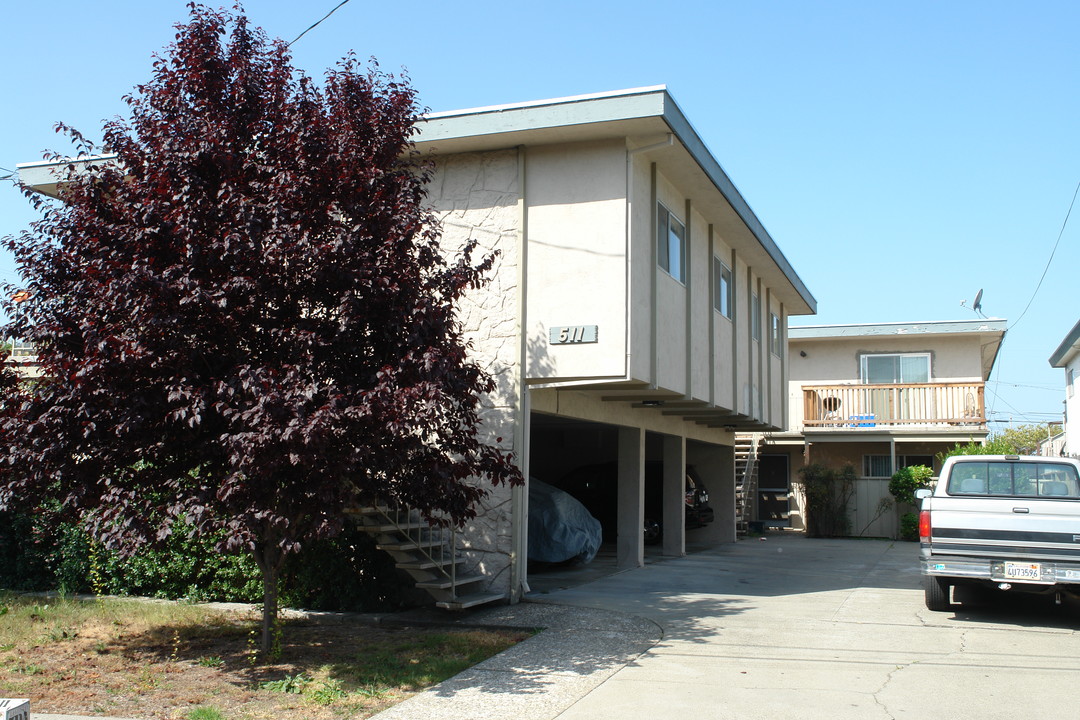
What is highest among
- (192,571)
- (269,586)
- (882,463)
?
(882,463)

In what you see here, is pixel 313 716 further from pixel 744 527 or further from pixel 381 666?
pixel 744 527

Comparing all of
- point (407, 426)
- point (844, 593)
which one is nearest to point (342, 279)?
point (407, 426)

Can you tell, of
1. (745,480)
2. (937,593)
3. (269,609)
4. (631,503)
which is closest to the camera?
(269,609)

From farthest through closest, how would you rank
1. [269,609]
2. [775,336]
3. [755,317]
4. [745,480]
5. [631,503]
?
[745,480], [775,336], [755,317], [631,503], [269,609]

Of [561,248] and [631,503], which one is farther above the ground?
[561,248]

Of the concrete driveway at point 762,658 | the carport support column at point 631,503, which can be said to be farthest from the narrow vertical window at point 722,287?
the concrete driveway at point 762,658

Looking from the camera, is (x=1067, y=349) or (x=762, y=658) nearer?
(x=762, y=658)

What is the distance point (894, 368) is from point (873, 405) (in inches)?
107

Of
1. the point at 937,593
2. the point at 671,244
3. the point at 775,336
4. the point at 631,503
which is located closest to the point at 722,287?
the point at 671,244

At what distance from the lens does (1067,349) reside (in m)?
28.6

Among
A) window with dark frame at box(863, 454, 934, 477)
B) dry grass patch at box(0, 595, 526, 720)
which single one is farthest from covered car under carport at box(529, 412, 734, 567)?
window with dark frame at box(863, 454, 934, 477)

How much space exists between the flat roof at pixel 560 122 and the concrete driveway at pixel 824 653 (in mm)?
5637

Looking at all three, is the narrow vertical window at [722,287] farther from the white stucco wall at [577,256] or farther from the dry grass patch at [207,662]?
the dry grass patch at [207,662]

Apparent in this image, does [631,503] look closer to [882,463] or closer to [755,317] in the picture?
[755,317]
